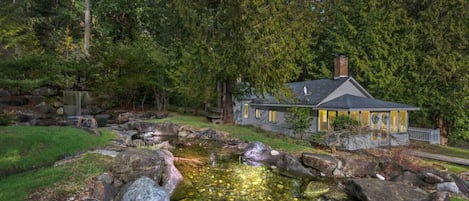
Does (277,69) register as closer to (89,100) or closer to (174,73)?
(174,73)

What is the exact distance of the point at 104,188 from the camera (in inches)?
263

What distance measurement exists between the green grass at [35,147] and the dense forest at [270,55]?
5.49 meters

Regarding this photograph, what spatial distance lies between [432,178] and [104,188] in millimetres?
9090

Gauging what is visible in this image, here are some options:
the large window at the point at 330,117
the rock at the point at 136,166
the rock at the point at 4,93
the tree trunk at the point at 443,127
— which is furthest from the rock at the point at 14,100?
the tree trunk at the point at 443,127

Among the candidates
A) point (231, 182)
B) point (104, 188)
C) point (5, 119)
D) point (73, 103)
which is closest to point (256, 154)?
point (231, 182)

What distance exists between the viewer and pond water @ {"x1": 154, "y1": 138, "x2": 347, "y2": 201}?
7.82 metres

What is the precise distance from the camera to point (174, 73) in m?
24.1

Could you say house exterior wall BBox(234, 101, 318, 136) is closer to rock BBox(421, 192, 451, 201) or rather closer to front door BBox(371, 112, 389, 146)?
front door BBox(371, 112, 389, 146)

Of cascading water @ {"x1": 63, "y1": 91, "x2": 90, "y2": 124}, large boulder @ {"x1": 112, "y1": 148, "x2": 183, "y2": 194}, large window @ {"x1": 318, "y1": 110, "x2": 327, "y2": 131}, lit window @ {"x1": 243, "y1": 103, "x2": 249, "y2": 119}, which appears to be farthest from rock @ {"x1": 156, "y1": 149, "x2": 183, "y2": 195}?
cascading water @ {"x1": 63, "y1": 91, "x2": 90, "y2": 124}

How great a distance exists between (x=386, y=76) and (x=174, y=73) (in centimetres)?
1617

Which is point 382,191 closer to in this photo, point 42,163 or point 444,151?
point 42,163

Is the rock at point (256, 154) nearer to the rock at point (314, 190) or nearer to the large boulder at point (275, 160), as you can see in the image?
the large boulder at point (275, 160)

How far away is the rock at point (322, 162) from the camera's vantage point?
10.2 m

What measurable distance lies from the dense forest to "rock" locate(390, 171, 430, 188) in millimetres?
9120
